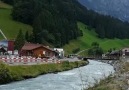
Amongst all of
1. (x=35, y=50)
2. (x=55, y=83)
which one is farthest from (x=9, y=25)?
(x=55, y=83)

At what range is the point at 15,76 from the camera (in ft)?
157

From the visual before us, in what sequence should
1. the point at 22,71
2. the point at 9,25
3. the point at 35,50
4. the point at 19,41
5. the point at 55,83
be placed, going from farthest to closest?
the point at 9,25 < the point at 19,41 < the point at 35,50 < the point at 22,71 < the point at 55,83

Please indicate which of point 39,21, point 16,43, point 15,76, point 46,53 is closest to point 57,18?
point 39,21

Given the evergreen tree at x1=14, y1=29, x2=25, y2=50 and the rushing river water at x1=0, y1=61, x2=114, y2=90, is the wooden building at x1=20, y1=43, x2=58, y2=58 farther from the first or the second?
the rushing river water at x1=0, y1=61, x2=114, y2=90

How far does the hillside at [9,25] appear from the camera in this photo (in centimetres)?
15625

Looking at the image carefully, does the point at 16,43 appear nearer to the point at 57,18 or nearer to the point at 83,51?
the point at 57,18

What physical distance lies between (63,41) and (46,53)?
51.0 meters

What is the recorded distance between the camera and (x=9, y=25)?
163 m

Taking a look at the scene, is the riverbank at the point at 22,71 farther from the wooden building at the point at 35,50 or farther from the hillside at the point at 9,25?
the hillside at the point at 9,25

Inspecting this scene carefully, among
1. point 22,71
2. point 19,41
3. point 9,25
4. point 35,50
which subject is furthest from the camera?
point 9,25

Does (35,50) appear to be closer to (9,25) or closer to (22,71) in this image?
(9,25)

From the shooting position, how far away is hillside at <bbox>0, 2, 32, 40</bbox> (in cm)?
15625

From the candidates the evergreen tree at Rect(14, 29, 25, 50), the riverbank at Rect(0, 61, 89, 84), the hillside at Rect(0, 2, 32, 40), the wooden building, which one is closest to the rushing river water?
the riverbank at Rect(0, 61, 89, 84)

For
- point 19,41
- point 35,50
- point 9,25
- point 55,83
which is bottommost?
point 55,83
